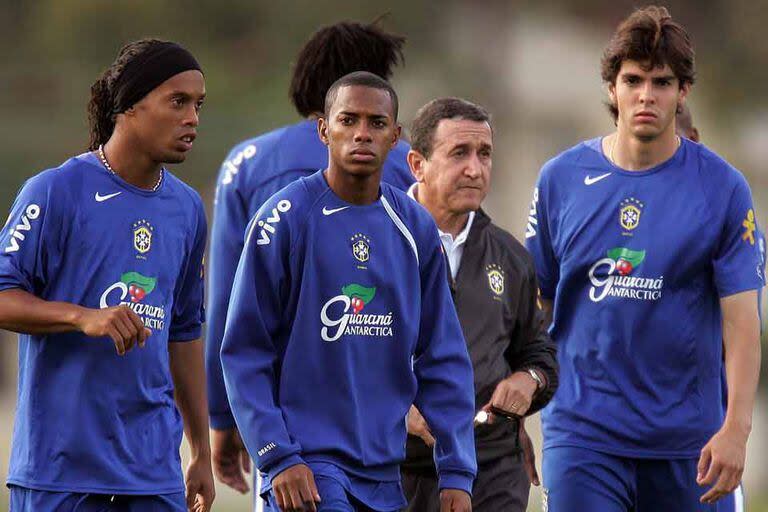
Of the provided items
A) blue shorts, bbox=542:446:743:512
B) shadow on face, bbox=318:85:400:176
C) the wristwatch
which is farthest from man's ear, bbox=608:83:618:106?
shadow on face, bbox=318:85:400:176

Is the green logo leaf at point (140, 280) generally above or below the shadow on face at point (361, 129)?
below

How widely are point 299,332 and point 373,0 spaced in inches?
653

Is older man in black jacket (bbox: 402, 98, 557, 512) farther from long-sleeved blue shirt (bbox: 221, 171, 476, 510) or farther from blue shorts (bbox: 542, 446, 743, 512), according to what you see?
long-sleeved blue shirt (bbox: 221, 171, 476, 510)

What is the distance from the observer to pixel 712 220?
Answer: 22.1ft

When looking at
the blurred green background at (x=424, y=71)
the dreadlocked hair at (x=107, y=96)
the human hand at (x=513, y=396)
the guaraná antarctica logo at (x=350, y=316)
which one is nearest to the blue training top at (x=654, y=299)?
the human hand at (x=513, y=396)

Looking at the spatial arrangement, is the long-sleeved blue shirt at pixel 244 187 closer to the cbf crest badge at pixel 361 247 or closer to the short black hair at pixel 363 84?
the short black hair at pixel 363 84

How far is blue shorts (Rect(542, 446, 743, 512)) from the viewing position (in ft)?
22.0

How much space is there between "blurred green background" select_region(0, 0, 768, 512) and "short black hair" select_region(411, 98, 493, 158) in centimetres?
1159

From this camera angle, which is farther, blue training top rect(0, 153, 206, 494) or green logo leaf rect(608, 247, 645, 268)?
green logo leaf rect(608, 247, 645, 268)

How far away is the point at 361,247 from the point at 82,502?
118 centimetres

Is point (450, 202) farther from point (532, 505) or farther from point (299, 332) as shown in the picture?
point (532, 505)

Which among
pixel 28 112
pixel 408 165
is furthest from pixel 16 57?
pixel 408 165

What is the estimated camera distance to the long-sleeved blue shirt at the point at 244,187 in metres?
7.15

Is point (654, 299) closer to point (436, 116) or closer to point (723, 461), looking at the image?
point (723, 461)
